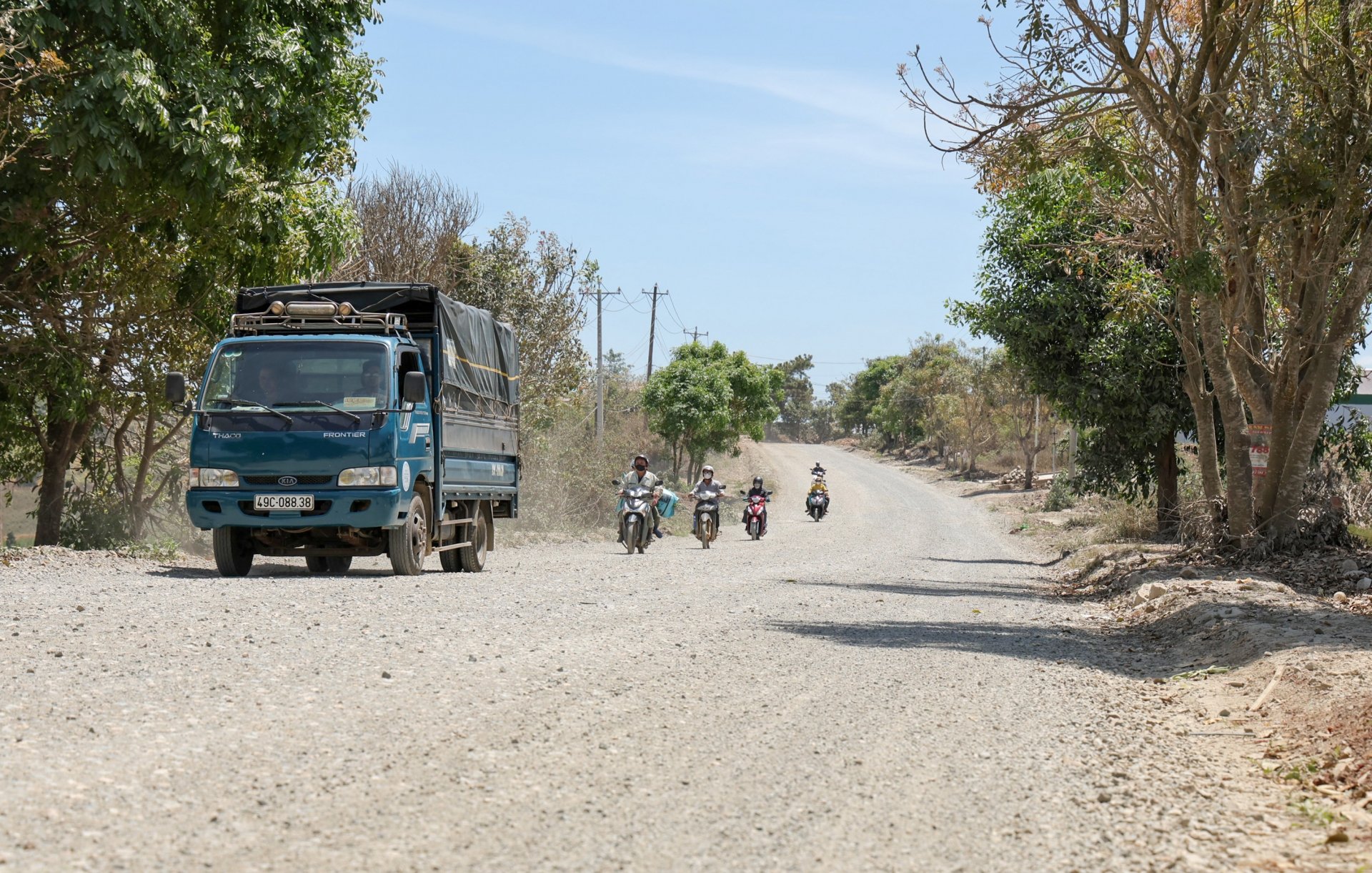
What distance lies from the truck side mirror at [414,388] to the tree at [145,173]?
290 centimetres

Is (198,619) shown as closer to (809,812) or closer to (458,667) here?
(458,667)

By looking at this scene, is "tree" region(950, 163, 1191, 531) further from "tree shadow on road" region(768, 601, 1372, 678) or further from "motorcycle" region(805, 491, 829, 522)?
"motorcycle" region(805, 491, 829, 522)

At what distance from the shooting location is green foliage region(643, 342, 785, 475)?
59781mm

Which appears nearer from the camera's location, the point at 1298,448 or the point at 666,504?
the point at 1298,448

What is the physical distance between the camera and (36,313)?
1549 cm

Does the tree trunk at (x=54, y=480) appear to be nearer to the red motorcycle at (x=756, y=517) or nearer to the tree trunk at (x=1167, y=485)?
the red motorcycle at (x=756, y=517)

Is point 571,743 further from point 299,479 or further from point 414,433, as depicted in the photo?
point 414,433

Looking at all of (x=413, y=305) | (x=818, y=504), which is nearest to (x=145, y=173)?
(x=413, y=305)

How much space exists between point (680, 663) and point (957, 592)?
856 cm

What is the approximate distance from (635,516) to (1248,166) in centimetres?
1153

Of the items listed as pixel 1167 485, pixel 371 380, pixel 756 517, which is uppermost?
pixel 371 380

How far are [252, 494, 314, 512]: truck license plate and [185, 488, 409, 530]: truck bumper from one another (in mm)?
54

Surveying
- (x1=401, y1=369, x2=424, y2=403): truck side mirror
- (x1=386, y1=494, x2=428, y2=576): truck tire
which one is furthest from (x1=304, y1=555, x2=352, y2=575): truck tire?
(x1=401, y1=369, x2=424, y2=403): truck side mirror

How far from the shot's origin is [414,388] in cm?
1305
